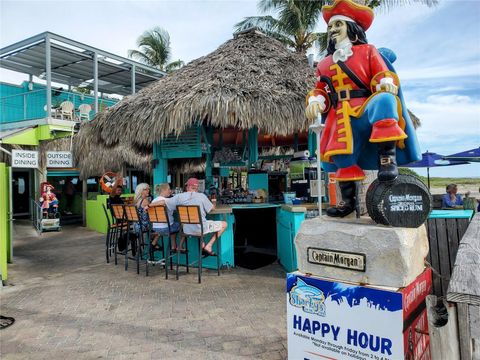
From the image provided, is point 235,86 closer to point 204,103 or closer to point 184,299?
point 204,103

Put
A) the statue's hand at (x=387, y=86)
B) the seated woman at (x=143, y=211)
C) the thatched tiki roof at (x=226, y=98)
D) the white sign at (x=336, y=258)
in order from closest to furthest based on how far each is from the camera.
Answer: the white sign at (x=336, y=258) → the statue's hand at (x=387, y=86) → the thatched tiki roof at (x=226, y=98) → the seated woman at (x=143, y=211)

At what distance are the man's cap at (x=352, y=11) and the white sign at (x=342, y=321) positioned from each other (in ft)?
6.34

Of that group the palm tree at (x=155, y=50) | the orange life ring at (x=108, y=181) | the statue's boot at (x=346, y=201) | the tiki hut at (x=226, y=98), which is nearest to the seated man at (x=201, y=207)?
the tiki hut at (x=226, y=98)

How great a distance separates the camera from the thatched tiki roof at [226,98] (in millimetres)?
5945

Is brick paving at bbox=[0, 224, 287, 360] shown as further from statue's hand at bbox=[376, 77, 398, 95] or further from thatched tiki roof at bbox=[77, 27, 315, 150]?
thatched tiki roof at bbox=[77, 27, 315, 150]

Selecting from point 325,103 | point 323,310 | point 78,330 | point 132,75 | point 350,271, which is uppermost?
point 132,75

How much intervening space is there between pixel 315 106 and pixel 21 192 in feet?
56.5

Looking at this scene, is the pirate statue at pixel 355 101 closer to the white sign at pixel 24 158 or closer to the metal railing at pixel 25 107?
the white sign at pixel 24 158

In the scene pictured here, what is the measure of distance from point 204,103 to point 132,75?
11465 mm

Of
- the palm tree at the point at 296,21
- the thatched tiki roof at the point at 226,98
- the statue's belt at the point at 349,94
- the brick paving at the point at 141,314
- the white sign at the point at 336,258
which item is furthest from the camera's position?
the palm tree at the point at 296,21

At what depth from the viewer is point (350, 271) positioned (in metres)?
2.23

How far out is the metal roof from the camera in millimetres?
12813

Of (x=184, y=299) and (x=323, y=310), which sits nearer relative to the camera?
(x=323, y=310)

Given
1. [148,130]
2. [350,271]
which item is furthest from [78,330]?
[148,130]
